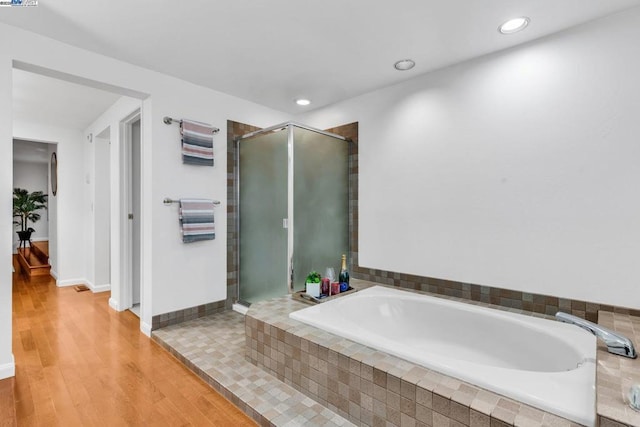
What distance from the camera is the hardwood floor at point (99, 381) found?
1638mm

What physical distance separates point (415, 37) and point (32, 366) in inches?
135

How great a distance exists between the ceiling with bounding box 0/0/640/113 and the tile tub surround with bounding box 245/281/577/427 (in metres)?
1.87

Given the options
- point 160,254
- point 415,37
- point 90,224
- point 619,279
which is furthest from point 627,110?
point 90,224

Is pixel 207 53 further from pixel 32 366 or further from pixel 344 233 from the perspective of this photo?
pixel 32 366

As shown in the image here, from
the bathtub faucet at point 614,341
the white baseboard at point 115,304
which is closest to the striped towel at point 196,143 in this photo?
the white baseboard at point 115,304

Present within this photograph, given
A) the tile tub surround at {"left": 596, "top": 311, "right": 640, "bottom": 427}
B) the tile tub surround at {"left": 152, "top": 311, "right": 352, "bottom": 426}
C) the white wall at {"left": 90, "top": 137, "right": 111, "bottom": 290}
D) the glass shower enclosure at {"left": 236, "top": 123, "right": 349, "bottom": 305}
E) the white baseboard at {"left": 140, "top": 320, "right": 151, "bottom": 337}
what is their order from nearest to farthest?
the tile tub surround at {"left": 596, "top": 311, "right": 640, "bottom": 427}, the tile tub surround at {"left": 152, "top": 311, "right": 352, "bottom": 426}, the white baseboard at {"left": 140, "top": 320, "right": 151, "bottom": 337}, the glass shower enclosure at {"left": 236, "top": 123, "right": 349, "bottom": 305}, the white wall at {"left": 90, "top": 137, "right": 111, "bottom": 290}

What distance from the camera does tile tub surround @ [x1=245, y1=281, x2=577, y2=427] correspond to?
1118 mm

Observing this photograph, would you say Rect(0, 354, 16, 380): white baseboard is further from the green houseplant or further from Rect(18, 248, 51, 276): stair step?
Rect(18, 248, 51, 276): stair step

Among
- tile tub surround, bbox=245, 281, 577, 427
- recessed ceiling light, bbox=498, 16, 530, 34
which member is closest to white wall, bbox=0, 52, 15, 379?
tile tub surround, bbox=245, 281, 577, 427

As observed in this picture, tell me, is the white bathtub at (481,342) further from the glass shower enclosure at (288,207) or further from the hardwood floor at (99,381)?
the hardwood floor at (99,381)

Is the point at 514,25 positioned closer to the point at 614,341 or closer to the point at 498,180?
the point at 498,180

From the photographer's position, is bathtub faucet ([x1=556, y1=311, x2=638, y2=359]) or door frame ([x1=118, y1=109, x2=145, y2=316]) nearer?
bathtub faucet ([x1=556, y1=311, x2=638, y2=359])

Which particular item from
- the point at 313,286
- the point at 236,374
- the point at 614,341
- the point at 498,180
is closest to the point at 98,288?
the point at 236,374

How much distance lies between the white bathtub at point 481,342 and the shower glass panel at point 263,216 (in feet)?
2.78
